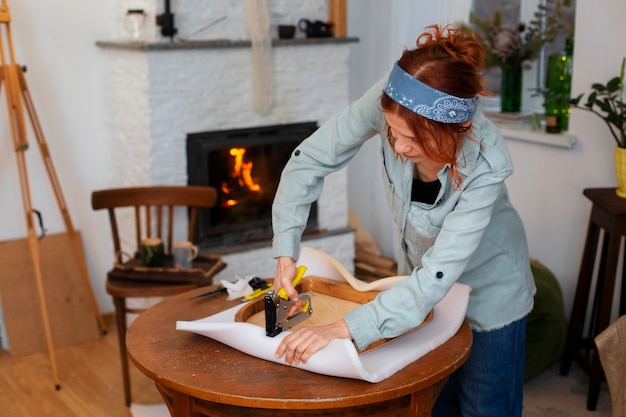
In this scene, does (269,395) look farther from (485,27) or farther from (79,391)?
(485,27)

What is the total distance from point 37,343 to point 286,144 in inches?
64.0

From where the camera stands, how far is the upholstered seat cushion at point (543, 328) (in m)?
3.45

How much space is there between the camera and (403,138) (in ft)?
5.94

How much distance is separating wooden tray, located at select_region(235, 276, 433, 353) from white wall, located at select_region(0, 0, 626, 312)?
1.99m

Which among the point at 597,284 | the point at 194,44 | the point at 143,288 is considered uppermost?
the point at 194,44

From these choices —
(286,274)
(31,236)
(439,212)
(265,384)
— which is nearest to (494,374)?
(439,212)

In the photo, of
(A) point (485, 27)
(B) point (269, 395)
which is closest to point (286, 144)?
(A) point (485, 27)

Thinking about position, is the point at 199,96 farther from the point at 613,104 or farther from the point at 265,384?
the point at 265,384

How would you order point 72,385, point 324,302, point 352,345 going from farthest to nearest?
point 72,385 < point 324,302 < point 352,345

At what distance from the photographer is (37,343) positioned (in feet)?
13.1

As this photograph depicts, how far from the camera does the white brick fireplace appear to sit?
3.94 m

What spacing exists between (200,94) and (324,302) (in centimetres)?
217

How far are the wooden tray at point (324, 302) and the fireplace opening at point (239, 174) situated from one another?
6.75 ft

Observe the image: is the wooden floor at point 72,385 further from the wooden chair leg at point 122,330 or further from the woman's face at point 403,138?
the woman's face at point 403,138
